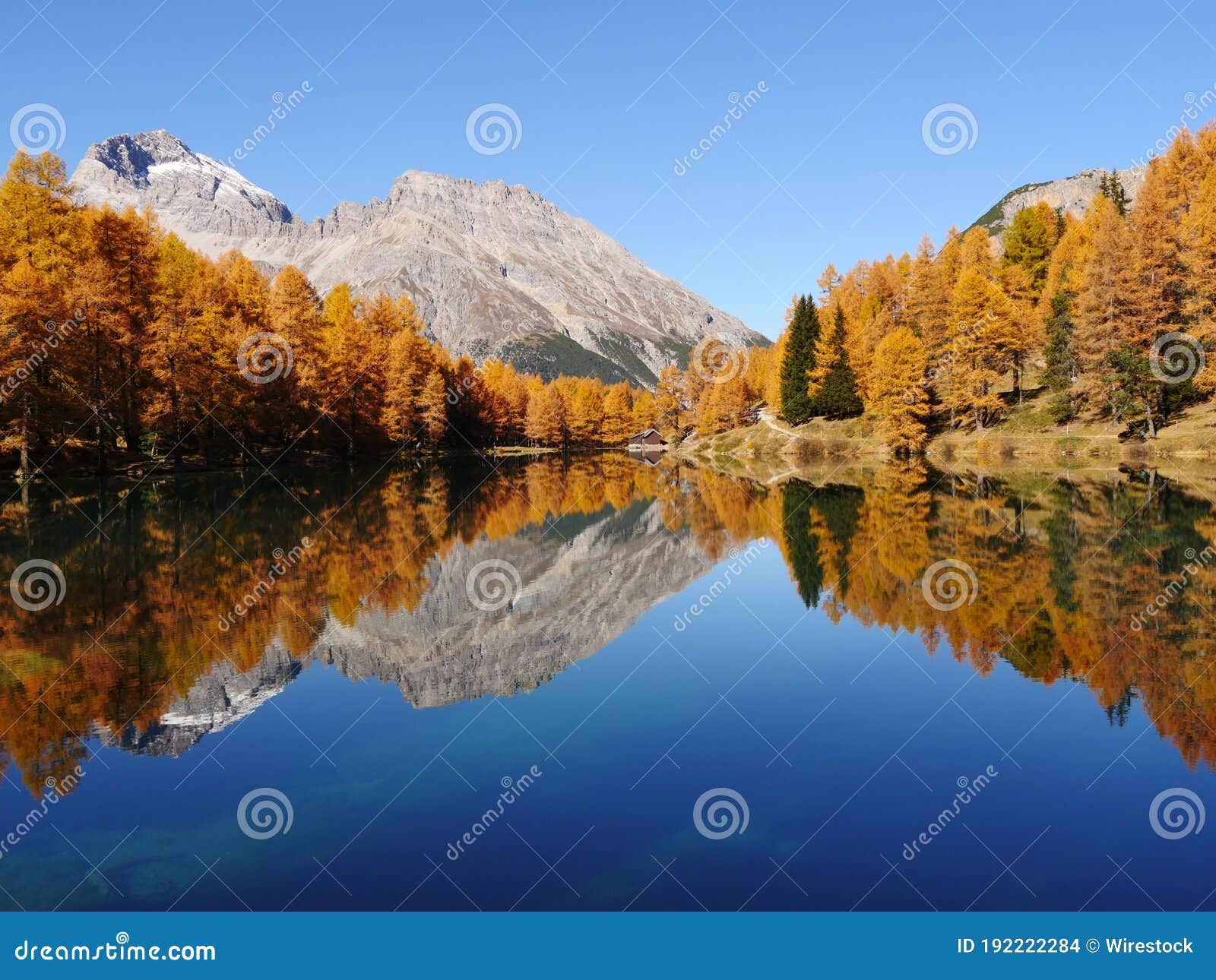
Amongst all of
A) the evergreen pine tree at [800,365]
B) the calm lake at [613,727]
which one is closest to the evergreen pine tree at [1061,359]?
the evergreen pine tree at [800,365]

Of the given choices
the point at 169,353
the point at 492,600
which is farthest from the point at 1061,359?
the point at 169,353

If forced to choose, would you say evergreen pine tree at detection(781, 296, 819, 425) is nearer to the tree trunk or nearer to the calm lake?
the calm lake

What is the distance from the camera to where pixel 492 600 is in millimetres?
21188

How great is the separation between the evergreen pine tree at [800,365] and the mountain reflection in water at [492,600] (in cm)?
4774

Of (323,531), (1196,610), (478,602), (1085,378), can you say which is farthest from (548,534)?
(1085,378)

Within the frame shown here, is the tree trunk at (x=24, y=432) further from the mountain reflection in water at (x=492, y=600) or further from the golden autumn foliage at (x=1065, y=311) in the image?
the golden autumn foliage at (x=1065, y=311)

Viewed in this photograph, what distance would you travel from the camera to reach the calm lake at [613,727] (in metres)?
8.21

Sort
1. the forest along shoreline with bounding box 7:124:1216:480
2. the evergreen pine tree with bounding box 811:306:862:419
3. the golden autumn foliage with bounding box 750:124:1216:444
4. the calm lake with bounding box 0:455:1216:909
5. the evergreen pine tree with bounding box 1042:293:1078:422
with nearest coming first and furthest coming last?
the calm lake with bounding box 0:455:1216:909 → the forest along shoreline with bounding box 7:124:1216:480 → the golden autumn foliage with bounding box 750:124:1216:444 → the evergreen pine tree with bounding box 1042:293:1078:422 → the evergreen pine tree with bounding box 811:306:862:419

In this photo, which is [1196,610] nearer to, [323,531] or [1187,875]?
[1187,875]

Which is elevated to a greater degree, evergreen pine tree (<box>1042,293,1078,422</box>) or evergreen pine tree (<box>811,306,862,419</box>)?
evergreen pine tree (<box>1042,293,1078,422</box>)

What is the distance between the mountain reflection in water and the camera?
1324 cm

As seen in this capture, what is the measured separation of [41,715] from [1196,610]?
21993mm

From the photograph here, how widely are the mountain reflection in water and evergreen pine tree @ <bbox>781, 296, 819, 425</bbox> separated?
47.7m

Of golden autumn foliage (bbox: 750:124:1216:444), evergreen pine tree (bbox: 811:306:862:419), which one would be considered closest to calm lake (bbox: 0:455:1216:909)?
golden autumn foliage (bbox: 750:124:1216:444)
